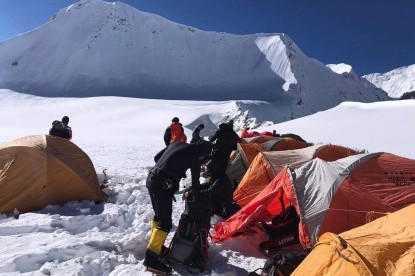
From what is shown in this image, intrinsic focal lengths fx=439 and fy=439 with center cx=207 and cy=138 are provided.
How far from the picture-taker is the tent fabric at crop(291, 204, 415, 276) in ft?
11.2

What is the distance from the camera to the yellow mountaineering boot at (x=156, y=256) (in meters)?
4.81

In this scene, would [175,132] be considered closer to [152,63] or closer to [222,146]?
[222,146]

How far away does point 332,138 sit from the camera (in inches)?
846

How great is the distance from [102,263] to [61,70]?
11375cm

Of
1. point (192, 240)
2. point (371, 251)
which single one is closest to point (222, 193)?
point (192, 240)

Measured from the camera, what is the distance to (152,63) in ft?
393

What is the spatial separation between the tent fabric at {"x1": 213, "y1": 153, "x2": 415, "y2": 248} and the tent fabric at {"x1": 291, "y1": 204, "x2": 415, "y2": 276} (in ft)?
3.73

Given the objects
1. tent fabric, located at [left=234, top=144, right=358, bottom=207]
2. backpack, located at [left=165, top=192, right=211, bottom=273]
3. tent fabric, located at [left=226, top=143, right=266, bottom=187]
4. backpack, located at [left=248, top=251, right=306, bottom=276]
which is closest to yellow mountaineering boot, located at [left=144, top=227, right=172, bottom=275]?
backpack, located at [left=165, top=192, right=211, bottom=273]

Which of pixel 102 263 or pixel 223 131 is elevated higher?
pixel 223 131

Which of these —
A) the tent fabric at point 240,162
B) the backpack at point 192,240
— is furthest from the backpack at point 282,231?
the tent fabric at point 240,162

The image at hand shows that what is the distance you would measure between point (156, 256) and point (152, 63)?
11793cm

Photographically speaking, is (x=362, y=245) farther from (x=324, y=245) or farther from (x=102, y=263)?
(x=102, y=263)

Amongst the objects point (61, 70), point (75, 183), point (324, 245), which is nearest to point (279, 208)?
point (324, 245)

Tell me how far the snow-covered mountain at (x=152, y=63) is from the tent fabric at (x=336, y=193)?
86026 millimetres
